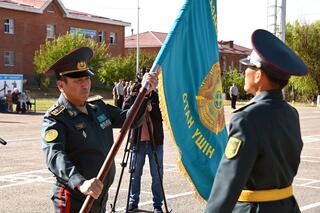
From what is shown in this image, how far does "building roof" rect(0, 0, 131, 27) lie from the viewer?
5126cm

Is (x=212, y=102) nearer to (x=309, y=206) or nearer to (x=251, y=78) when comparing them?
(x=251, y=78)

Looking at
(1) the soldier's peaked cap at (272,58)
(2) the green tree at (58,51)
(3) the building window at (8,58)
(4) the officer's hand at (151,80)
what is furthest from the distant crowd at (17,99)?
(1) the soldier's peaked cap at (272,58)

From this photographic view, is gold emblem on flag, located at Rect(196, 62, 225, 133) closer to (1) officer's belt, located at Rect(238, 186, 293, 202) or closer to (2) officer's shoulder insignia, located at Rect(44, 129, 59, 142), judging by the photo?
(2) officer's shoulder insignia, located at Rect(44, 129, 59, 142)

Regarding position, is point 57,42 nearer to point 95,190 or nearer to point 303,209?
point 303,209

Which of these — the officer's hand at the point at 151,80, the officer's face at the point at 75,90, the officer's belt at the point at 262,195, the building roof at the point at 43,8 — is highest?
the building roof at the point at 43,8

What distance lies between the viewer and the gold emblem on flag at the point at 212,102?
5.39 metres

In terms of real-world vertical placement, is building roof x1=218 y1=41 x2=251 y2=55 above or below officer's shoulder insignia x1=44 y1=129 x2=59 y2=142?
above

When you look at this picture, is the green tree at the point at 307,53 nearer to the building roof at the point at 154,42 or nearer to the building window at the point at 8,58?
the building roof at the point at 154,42

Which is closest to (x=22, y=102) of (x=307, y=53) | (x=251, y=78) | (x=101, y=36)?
(x=251, y=78)

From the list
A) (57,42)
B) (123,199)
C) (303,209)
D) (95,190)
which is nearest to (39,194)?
(123,199)

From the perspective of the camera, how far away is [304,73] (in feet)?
11.5

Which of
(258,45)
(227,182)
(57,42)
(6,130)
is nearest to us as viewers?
(227,182)

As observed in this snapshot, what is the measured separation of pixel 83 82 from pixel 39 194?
4.79 meters

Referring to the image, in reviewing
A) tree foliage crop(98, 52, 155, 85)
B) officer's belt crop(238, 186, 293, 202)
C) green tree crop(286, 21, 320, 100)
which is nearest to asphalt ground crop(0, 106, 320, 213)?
officer's belt crop(238, 186, 293, 202)
